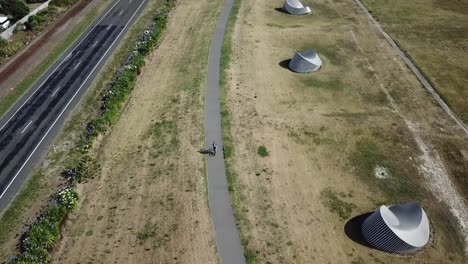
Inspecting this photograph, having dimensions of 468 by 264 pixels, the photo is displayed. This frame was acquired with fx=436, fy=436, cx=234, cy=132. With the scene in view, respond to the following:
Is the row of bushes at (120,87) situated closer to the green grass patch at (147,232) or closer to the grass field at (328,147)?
the grass field at (328,147)

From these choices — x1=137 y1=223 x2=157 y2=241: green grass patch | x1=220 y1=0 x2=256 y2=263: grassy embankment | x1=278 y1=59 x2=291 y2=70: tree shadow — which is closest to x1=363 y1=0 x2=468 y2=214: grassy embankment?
x1=278 y1=59 x2=291 y2=70: tree shadow

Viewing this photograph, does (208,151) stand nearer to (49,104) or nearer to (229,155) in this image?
(229,155)

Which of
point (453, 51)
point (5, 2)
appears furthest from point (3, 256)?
point (453, 51)

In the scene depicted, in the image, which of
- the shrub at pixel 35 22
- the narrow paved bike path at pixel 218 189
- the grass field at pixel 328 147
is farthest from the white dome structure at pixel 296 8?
the shrub at pixel 35 22

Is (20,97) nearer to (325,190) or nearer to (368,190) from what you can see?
(325,190)

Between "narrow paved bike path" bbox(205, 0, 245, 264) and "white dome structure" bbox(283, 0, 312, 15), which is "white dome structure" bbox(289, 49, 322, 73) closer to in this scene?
"narrow paved bike path" bbox(205, 0, 245, 264)
